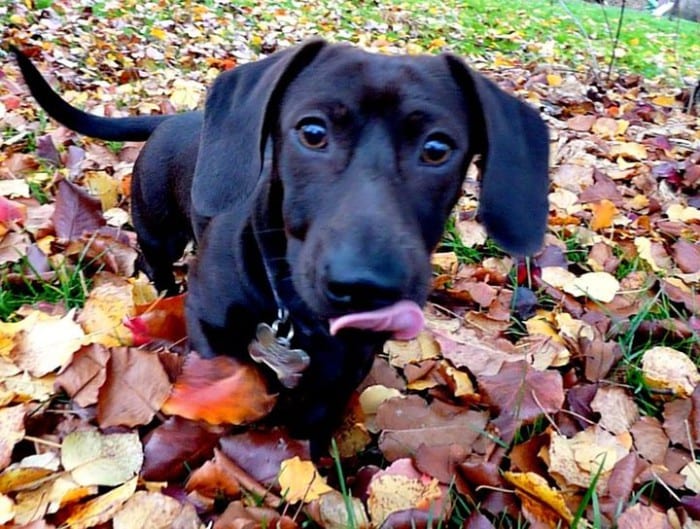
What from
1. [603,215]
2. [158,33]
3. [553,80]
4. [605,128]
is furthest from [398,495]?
[158,33]

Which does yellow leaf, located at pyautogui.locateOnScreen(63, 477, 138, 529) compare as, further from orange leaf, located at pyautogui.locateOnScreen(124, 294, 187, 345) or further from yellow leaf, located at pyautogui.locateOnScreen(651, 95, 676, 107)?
yellow leaf, located at pyautogui.locateOnScreen(651, 95, 676, 107)

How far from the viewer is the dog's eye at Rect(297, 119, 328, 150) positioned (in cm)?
161

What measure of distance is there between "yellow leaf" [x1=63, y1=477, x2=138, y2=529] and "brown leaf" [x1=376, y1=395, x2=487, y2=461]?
62 cm

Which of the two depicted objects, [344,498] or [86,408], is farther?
[86,408]

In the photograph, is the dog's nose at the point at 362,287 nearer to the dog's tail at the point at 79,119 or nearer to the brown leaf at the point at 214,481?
the brown leaf at the point at 214,481

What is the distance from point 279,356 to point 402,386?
1.49 ft

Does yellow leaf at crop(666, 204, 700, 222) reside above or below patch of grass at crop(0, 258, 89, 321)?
below

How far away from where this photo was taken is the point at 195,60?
18.5 ft

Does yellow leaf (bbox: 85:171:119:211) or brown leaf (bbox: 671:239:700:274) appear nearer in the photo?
brown leaf (bbox: 671:239:700:274)

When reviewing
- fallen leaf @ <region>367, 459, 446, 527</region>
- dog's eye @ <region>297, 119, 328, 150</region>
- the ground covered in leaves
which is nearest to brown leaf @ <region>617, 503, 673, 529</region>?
the ground covered in leaves

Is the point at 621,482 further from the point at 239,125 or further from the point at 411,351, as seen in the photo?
the point at 239,125

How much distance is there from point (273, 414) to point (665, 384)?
3.56 ft

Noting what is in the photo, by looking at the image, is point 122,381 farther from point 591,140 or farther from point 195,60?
point 195,60

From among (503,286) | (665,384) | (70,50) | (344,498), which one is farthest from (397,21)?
(344,498)
